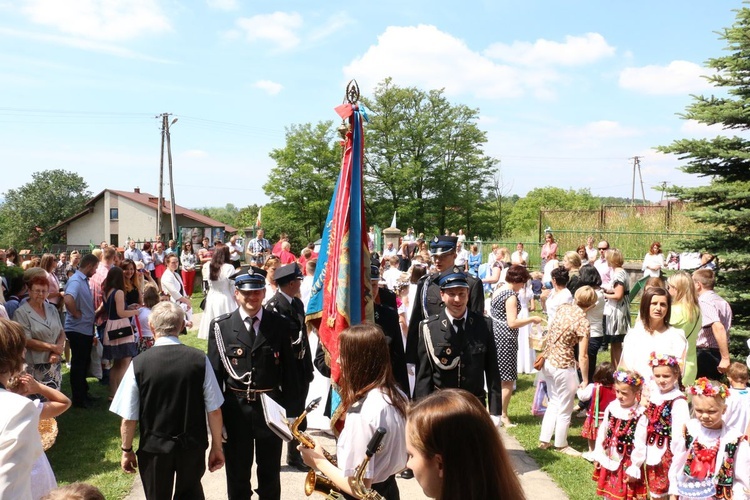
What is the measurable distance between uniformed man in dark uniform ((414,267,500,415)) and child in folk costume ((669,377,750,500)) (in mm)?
1569

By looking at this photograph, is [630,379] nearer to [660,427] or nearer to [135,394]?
[660,427]

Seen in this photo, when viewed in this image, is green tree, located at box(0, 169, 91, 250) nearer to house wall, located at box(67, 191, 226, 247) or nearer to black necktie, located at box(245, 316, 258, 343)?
house wall, located at box(67, 191, 226, 247)

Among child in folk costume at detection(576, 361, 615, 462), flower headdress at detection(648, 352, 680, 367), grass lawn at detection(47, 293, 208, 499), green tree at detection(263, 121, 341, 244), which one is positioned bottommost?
grass lawn at detection(47, 293, 208, 499)

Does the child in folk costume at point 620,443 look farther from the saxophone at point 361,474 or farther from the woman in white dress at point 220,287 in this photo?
the woman in white dress at point 220,287

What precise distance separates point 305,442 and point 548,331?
4441mm

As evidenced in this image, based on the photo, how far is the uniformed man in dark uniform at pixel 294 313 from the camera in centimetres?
549

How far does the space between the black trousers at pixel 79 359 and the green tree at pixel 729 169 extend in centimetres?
866

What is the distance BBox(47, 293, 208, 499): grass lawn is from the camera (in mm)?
5699

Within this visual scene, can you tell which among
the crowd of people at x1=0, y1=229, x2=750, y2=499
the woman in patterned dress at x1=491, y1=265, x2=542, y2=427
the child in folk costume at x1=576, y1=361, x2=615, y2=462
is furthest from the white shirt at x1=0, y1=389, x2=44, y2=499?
the woman in patterned dress at x1=491, y1=265, x2=542, y2=427

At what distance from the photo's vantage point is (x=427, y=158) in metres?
47.6

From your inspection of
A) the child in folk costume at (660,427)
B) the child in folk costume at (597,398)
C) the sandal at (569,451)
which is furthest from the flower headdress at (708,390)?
the sandal at (569,451)

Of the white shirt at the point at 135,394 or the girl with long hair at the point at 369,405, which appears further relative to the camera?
the white shirt at the point at 135,394

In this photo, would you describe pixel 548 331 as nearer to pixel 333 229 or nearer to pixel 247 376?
pixel 333 229

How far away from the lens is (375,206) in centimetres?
4731
